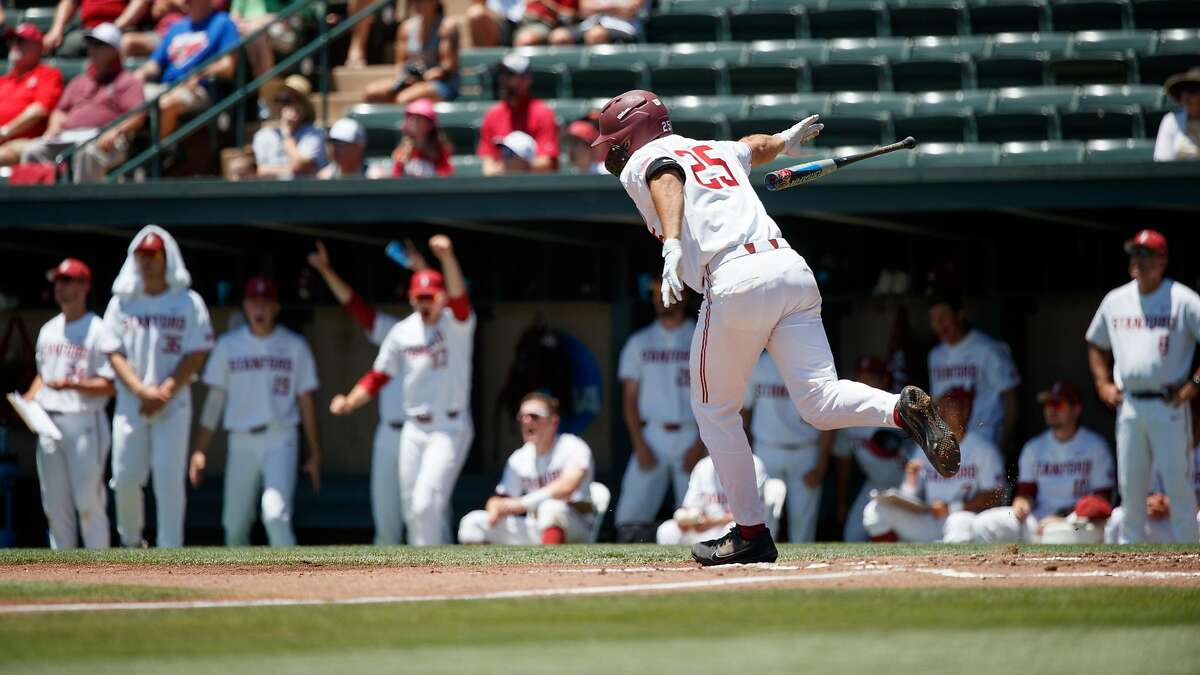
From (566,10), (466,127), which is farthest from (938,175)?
(566,10)

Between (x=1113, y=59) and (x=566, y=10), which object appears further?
(x=566, y=10)

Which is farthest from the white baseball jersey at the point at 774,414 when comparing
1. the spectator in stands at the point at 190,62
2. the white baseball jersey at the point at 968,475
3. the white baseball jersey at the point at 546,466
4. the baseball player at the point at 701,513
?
the spectator in stands at the point at 190,62

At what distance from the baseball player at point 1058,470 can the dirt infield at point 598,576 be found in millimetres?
2965

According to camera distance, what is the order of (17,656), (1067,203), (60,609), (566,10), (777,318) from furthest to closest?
(566,10), (1067,203), (777,318), (60,609), (17,656)

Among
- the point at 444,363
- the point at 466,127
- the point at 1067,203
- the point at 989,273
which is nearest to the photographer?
the point at 1067,203

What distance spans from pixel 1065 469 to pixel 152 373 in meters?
5.20

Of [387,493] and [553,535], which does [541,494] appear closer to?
[553,535]

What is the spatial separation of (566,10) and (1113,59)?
4121 mm

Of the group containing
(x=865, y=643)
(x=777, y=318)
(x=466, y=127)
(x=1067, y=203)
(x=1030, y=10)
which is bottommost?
(x=865, y=643)

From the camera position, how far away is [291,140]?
10.9 meters

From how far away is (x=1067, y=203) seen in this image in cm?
895

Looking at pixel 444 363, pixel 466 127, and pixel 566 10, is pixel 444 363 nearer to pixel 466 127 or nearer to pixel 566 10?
pixel 466 127

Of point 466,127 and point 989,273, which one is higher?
point 466,127

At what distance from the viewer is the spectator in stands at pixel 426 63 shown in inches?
461
